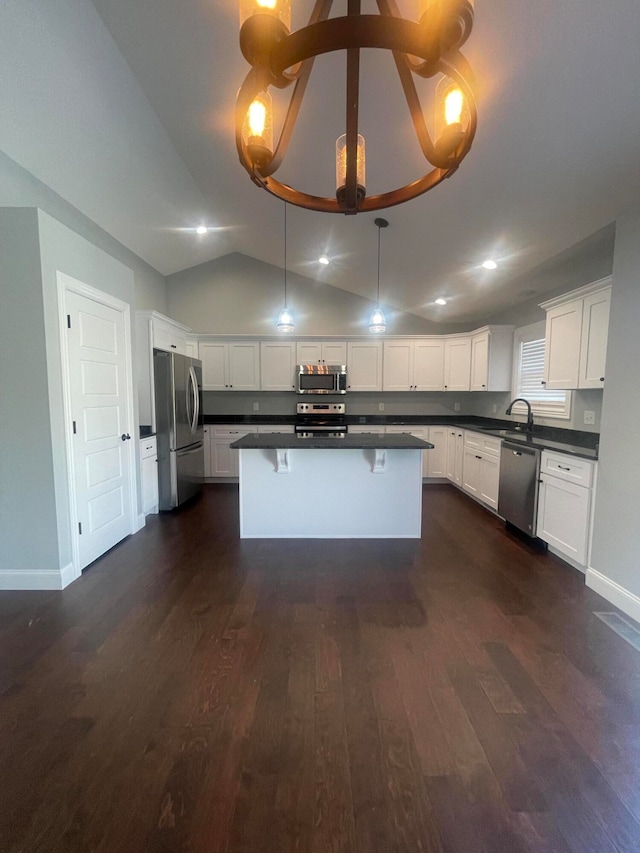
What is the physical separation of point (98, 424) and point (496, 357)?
15.0 feet

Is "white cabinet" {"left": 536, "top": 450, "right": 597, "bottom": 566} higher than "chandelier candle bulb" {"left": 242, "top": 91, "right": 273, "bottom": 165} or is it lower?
lower

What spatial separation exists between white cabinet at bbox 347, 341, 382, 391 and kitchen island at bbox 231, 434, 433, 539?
2312 millimetres

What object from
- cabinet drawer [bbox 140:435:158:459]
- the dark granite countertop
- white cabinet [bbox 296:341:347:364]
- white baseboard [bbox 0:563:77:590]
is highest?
white cabinet [bbox 296:341:347:364]

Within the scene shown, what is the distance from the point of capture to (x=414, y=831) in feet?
3.63

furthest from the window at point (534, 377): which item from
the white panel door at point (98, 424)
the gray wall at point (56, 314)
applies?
the gray wall at point (56, 314)

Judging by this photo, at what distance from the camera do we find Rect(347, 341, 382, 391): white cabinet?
5477mm

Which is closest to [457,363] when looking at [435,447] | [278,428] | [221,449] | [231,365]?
[435,447]

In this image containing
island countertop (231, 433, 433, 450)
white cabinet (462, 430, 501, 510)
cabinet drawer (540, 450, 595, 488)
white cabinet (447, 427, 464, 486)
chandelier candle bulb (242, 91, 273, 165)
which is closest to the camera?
chandelier candle bulb (242, 91, 273, 165)

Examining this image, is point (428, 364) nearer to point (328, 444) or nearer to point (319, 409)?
point (319, 409)

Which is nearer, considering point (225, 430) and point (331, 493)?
point (331, 493)

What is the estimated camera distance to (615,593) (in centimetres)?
230

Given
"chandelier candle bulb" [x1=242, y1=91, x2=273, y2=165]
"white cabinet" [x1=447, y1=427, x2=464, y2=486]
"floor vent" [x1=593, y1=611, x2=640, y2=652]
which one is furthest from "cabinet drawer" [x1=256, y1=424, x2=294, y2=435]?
"chandelier candle bulb" [x1=242, y1=91, x2=273, y2=165]

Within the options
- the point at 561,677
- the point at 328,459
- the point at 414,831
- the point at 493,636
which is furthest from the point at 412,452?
the point at 414,831

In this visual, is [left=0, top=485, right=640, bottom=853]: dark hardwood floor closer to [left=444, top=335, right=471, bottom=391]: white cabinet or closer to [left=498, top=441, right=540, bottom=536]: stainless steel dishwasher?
[left=498, top=441, right=540, bottom=536]: stainless steel dishwasher
